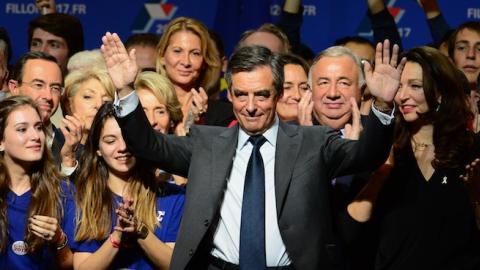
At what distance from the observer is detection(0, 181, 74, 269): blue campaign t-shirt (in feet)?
17.5

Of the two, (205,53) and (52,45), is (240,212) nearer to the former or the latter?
(205,53)

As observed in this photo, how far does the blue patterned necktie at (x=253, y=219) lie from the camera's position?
4.94m

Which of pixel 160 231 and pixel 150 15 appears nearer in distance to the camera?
pixel 160 231

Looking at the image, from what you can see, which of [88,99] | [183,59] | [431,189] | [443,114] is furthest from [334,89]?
[88,99]

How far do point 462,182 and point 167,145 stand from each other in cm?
138

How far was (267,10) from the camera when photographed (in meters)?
8.05

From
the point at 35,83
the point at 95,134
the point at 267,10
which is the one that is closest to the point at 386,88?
the point at 95,134

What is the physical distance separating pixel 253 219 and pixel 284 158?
303 millimetres

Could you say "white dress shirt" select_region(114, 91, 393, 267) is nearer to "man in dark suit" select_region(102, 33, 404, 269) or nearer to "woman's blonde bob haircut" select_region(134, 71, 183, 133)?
"man in dark suit" select_region(102, 33, 404, 269)

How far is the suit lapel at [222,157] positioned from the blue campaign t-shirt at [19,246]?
853 millimetres

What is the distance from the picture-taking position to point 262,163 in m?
5.09

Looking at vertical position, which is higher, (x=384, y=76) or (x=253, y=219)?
(x=384, y=76)

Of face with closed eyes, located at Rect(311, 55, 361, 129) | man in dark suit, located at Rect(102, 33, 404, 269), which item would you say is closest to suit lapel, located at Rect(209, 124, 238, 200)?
man in dark suit, located at Rect(102, 33, 404, 269)

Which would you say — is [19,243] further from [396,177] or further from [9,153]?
[396,177]
